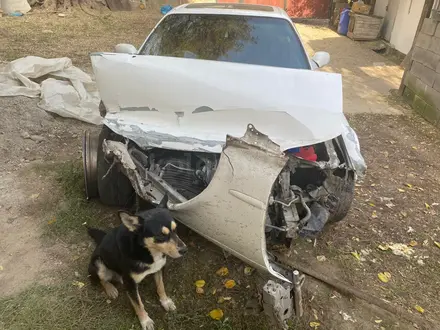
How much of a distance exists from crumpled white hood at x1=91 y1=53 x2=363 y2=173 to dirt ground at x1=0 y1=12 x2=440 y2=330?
3.37 ft

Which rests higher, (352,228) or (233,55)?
(233,55)

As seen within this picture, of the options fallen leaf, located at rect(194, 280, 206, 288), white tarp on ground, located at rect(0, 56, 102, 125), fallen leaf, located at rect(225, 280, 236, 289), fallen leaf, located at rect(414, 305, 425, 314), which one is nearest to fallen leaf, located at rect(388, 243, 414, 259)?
fallen leaf, located at rect(414, 305, 425, 314)

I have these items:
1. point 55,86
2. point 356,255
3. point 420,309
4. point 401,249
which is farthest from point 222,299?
point 55,86

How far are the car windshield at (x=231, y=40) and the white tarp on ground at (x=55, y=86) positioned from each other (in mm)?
2014

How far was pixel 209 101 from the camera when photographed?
3193 mm

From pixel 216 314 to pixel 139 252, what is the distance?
0.80 metres

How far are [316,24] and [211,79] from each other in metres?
11.8

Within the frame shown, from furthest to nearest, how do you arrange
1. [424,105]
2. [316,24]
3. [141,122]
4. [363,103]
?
[316,24] → [363,103] → [424,105] → [141,122]

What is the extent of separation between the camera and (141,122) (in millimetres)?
3238

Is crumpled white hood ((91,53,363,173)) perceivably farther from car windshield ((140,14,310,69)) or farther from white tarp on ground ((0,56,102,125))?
white tarp on ground ((0,56,102,125))

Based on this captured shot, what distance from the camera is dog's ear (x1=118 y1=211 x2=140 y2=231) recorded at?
2.37 metres

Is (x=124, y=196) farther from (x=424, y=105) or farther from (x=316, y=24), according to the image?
(x=316, y=24)

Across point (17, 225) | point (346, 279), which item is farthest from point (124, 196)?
point (346, 279)

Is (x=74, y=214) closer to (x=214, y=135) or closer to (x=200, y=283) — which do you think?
(x=200, y=283)
